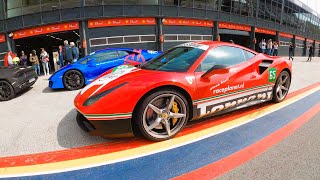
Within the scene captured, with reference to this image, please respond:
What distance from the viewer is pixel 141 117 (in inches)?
121

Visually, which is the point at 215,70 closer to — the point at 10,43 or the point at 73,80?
the point at 73,80

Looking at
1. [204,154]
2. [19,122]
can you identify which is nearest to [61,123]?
[19,122]

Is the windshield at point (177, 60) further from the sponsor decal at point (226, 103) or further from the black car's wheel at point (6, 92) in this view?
the black car's wheel at point (6, 92)

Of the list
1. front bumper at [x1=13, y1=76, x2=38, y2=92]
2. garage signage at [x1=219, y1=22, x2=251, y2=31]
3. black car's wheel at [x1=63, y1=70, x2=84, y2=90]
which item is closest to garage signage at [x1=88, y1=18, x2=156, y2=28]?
garage signage at [x1=219, y1=22, x2=251, y2=31]

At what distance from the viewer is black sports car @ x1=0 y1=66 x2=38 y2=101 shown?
21.9ft

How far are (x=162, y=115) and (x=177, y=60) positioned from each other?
1.04m

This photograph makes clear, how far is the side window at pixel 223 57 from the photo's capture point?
3717mm

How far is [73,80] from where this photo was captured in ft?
24.9

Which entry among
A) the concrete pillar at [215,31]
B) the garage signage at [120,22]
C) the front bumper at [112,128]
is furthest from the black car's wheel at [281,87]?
the concrete pillar at [215,31]

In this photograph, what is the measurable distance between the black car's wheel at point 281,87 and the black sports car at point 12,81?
6749mm

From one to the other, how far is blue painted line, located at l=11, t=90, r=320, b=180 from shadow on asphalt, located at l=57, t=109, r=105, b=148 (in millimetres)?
743

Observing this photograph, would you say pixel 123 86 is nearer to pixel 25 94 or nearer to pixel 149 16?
pixel 25 94

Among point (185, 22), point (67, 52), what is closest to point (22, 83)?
point (67, 52)

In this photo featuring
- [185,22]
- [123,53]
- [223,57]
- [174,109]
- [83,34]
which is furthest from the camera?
[185,22]
